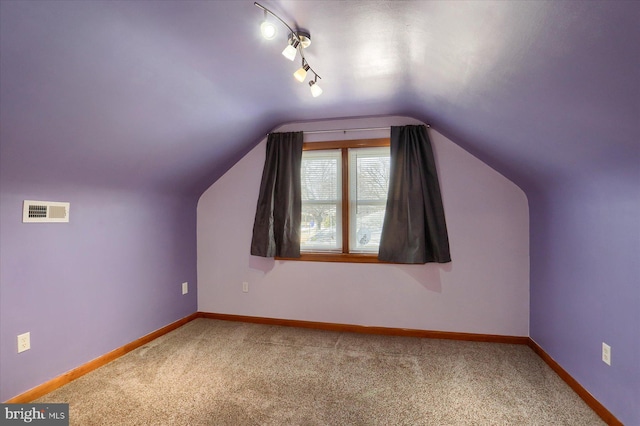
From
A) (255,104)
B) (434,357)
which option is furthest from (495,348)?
(255,104)

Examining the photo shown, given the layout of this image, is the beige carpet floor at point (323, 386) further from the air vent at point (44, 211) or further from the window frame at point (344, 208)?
the air vent at point (44, 211)

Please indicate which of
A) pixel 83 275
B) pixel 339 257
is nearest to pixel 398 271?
pixel 339 257

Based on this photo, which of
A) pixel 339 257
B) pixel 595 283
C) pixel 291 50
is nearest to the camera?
pixel 291 50

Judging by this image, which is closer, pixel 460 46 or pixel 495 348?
pixel 460 46

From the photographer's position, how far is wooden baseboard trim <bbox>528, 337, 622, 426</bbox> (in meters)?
1.86

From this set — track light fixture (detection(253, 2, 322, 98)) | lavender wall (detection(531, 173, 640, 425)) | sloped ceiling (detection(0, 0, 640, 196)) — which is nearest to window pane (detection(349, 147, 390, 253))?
sloped ceiling (detection(0, 0, 640, 196))

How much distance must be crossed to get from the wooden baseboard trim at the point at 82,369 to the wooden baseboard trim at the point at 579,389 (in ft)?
11.4

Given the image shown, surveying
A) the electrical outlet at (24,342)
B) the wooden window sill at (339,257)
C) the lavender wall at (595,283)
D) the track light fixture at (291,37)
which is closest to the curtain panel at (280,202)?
the wooden window sill at (339,257)

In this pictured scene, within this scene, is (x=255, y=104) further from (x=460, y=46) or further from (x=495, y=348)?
(x=495, y=348)

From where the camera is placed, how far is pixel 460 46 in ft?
5.19

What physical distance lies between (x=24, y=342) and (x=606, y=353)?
11.9ft

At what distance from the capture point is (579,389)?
215cm

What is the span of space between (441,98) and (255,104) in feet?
4.90

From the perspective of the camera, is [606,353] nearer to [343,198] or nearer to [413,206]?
[413,206]
